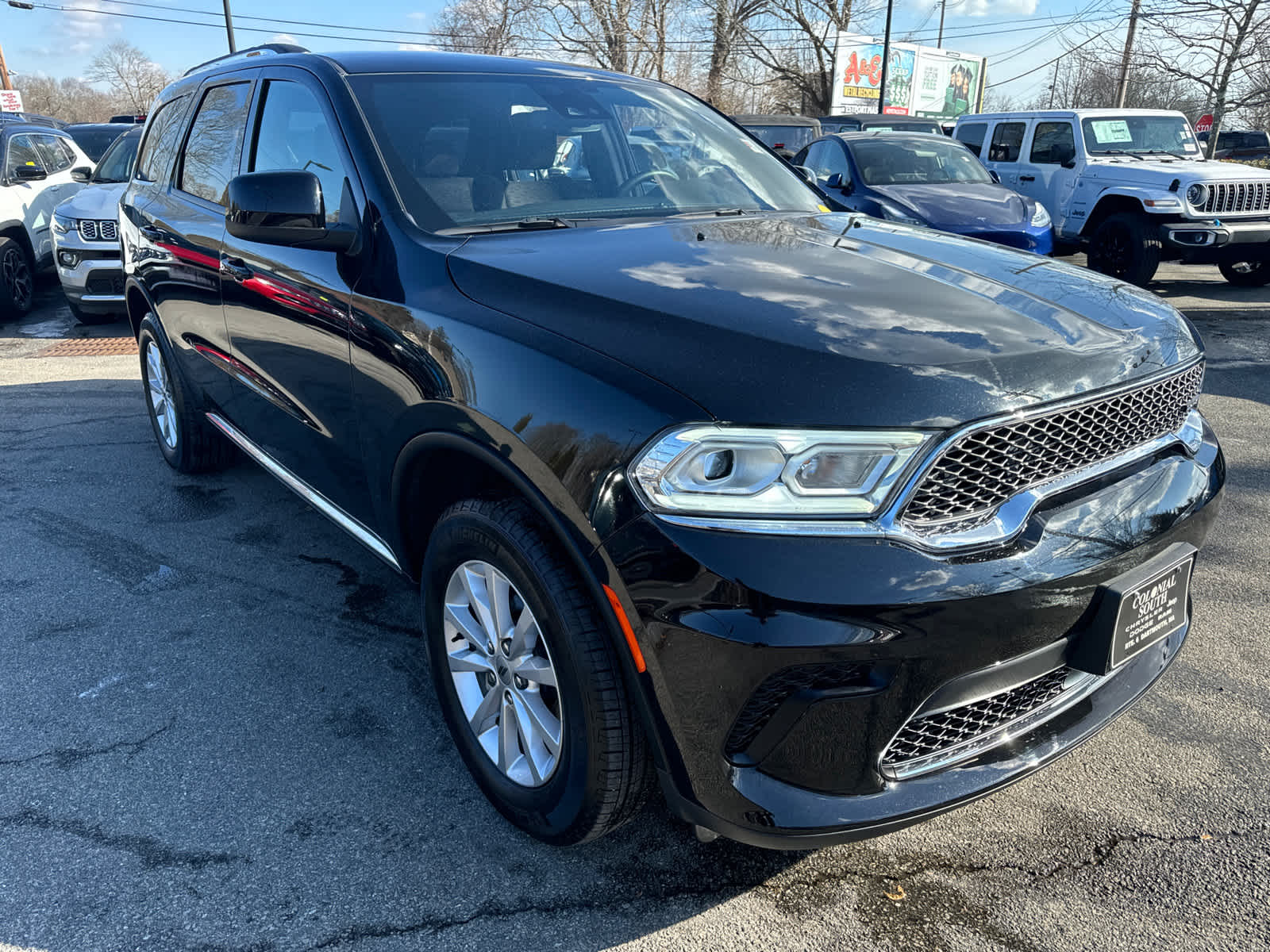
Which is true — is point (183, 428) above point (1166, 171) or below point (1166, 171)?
below

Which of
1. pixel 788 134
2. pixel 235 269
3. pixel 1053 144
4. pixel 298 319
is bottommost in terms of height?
pixel 298 319

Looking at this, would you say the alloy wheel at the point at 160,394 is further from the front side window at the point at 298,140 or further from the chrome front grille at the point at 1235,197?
the chrome front grille at the point at 1235,197

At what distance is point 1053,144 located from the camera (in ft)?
36.4

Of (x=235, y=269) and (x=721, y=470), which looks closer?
(x=721, y=470)

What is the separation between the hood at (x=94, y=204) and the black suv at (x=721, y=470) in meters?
6.45

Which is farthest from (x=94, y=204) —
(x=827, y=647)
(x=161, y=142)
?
(x=827, y=647)

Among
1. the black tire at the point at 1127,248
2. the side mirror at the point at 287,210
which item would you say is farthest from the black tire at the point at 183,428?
the black tire at the point at 1127,248

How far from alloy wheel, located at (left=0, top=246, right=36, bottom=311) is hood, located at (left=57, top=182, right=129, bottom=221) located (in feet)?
3.38

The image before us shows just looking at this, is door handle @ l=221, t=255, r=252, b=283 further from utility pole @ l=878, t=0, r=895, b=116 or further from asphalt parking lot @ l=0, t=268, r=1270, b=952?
utility pole @ l=878, t=0, r=895, b=116

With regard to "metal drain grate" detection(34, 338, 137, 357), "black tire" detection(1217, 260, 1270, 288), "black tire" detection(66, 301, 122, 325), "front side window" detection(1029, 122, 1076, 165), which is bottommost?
"metal drain grate" detection(34, 338, 137, 357)

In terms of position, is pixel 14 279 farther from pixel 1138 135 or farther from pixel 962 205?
pixel 1138 135

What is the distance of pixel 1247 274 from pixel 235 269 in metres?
11.4

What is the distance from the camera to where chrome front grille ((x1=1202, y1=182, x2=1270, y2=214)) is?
923 cm

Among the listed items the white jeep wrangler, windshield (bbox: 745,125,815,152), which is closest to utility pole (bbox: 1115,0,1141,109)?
windshield (bbox: 745,125,815,152)
